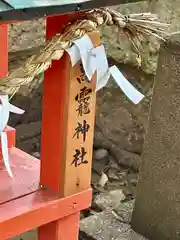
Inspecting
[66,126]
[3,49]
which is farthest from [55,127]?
[3,49]

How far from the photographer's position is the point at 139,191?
1.53m

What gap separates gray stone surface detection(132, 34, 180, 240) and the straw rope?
14.8 inches

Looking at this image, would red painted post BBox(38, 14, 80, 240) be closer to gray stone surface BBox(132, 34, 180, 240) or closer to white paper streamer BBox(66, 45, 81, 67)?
white paper streamer BBox(66, 45, 81, 67)

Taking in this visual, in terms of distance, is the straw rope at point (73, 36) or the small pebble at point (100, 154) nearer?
the straw rope at point (73, 36)

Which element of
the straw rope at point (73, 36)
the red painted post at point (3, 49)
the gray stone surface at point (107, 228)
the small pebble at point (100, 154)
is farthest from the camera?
the small pebble at point (100, 154)

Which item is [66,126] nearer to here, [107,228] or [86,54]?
[86,54]

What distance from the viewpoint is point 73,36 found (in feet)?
2.95

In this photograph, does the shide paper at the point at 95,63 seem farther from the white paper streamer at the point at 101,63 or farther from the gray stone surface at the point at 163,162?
the gray stone surface at the point at 163,162

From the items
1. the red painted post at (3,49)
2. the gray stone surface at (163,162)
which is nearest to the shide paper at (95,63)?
the red painted post at (3,49)

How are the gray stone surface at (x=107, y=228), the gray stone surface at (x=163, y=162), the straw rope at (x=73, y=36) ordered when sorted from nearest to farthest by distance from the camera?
the straw rope at (x=73, y=36)
the gray stone surface at (x=163, y=162)
the gray stone surface at (x=107, y=228)

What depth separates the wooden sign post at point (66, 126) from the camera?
93cm

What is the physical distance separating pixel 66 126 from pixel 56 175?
9cm

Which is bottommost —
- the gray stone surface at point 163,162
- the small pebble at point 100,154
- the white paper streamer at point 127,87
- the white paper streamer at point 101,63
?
the small pebble at point 100,154

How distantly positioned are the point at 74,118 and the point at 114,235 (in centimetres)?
65
